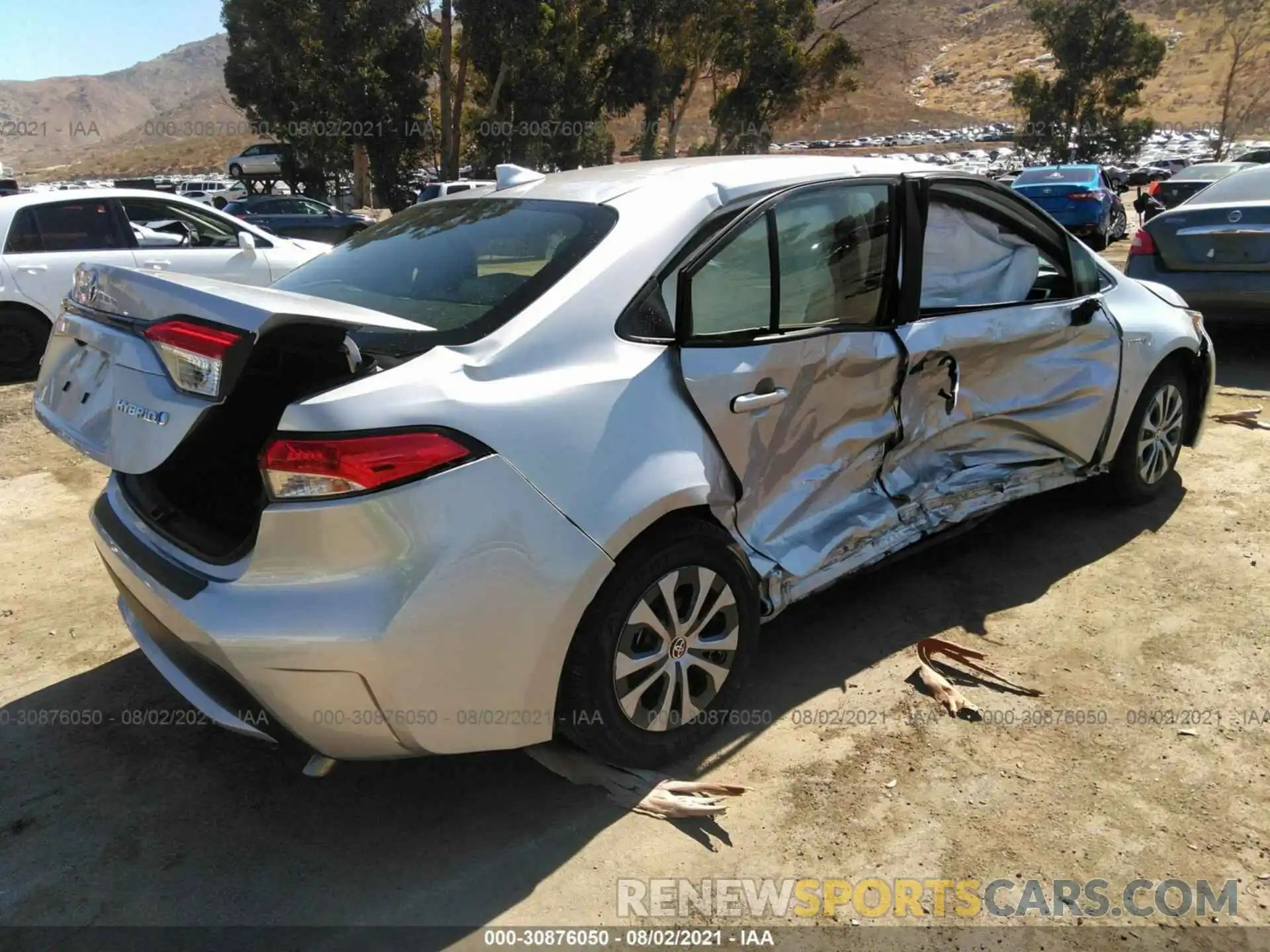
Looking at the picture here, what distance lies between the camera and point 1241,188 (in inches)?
287

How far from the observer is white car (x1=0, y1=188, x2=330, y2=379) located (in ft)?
24.1

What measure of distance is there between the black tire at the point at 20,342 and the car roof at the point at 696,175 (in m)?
5.97

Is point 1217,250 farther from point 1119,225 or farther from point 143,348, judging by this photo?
point 1119,225

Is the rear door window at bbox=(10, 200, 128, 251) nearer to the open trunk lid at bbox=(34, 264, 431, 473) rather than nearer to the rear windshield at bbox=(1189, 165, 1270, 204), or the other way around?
the open trunk lid at bbox=(34, 264, 431, 473)

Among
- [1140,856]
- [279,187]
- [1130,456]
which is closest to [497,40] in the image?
[279,187]

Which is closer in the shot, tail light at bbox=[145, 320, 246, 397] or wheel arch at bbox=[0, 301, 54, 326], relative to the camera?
tail light at bbox=[145, 320, 246, 397]

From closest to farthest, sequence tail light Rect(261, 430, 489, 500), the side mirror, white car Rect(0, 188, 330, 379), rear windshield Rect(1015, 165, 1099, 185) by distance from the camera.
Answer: tail light Rect(261, 430, 489, 500), the side mirror, white car Rect(0, 188, 330, 379), rear windshield Rect(1015, 165, 1099, 185)

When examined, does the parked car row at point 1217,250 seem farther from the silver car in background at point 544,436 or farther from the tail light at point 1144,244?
the silver car in background at point 544,436

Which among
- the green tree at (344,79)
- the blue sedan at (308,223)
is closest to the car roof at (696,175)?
the blue sedan at (308,223)

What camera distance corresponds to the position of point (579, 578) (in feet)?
7.52

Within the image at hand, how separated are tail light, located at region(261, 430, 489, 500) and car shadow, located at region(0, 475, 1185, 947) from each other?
3.32 ft

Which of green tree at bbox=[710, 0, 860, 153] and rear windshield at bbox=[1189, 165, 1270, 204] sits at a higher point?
green tree at bbox=[710, 0, 860, 153]

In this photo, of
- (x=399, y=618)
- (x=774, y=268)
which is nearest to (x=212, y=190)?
(x=774, y=268)

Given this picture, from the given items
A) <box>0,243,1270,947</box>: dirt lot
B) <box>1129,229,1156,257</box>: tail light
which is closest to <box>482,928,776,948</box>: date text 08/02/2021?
<box>0,243,1270,947</box>: dirt lot
